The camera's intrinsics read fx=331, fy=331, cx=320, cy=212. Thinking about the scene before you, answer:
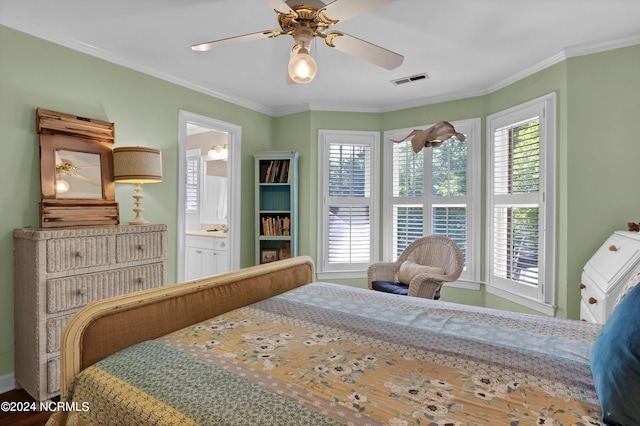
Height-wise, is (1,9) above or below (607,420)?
above

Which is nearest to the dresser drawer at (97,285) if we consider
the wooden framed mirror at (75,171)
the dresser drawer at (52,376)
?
the dresser drawer at (52,376)

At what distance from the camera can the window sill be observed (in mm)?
2956

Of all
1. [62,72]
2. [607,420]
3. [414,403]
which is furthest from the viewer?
[62,72]

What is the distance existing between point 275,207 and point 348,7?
3.06m

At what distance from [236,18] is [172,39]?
66cm

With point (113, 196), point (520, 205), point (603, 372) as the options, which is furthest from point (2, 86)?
point (520, 205)

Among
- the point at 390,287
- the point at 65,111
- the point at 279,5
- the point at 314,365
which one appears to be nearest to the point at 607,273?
the point at 390,287

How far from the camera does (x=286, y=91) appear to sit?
12.5ft

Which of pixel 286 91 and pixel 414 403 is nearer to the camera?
pixel 414 403

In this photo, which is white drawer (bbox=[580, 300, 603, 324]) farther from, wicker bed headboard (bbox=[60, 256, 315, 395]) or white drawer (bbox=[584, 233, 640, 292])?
wicker bed headboard (bbox=[60, 256, 315, 395])

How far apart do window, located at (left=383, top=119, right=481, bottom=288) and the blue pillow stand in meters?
2.93

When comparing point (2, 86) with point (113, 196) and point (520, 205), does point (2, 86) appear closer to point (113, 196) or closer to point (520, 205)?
point (113, 196)

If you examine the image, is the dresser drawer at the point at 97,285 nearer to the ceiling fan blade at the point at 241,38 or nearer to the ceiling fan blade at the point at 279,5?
the ceiling fan blade at the point at 241,38

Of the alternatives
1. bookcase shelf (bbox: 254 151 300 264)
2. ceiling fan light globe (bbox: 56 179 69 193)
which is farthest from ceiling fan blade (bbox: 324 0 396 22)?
bookcase shelf (bbox: 254 151 300 264)
